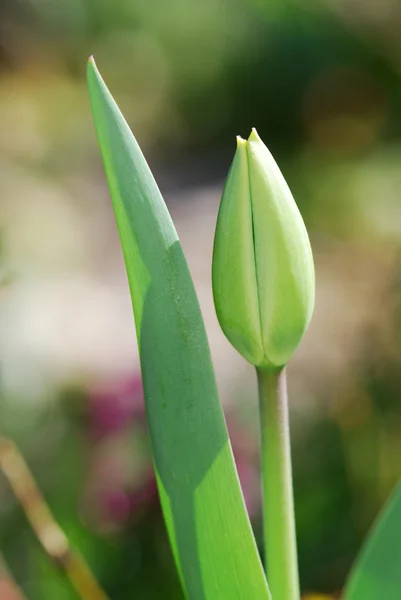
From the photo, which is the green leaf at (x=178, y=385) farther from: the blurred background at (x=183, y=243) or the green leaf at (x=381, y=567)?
the blurred background at (x=183, y=243)

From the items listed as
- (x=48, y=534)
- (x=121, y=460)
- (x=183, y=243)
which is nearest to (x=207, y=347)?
(x=48, y=534)

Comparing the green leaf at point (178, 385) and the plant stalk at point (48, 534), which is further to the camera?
the plant stalk at point (48, 534)

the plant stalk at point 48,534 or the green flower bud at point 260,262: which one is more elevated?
the green flower bud at point 260,262

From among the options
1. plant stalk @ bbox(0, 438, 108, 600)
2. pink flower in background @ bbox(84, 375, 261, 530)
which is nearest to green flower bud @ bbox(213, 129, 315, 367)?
plant stalk @ bbox(0, 438, 108, 600)

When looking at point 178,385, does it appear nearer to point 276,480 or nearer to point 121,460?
point 276,480

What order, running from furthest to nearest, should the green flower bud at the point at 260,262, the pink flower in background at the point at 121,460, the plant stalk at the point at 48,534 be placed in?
the pink flower in background at the point at 121,460, the plant stalk at the point at 48,534, the green flower bud at the point at 260,262

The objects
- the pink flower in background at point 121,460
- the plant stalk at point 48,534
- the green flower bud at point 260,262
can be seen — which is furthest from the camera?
the pink flower in background at point 121,460

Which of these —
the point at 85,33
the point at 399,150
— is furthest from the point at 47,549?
the point at 85,33

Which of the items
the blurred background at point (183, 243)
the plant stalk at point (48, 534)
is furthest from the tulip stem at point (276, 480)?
the blurred background at point (183, 243)

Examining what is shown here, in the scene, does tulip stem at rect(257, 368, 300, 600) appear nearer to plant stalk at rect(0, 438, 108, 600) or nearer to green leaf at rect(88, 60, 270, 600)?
green leaf at rect(88, 60, 270, 600)
